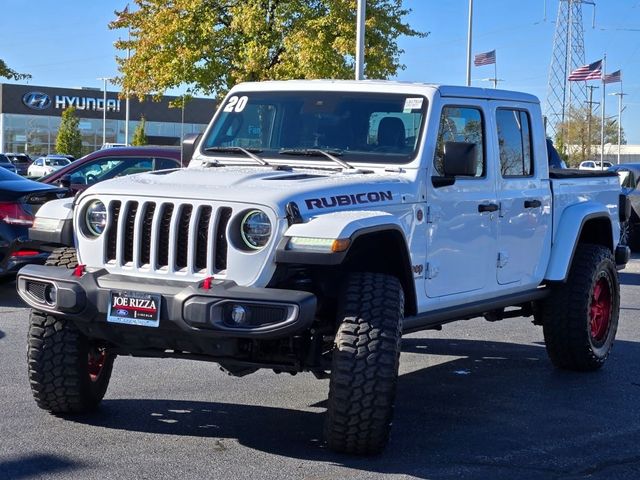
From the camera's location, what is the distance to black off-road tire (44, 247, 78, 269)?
578cm

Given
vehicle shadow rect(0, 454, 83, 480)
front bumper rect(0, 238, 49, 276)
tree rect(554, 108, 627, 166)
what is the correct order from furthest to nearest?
tree rect(554, 108, 627, 166)
front bumper rect(0, 238, 49, 276)
vehicle shadow rect(0, 454, 83, 480)

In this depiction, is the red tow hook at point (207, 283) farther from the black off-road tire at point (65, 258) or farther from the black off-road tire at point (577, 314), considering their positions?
the black off-road tire at point (577, 314)

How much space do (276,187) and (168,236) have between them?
24.4 inches

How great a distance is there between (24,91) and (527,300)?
66906 mm

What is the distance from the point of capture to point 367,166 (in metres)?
6.38

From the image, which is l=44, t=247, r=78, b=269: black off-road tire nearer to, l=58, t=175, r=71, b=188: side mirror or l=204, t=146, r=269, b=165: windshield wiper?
l=204, t=146, r=269, b=165: windshield wiper

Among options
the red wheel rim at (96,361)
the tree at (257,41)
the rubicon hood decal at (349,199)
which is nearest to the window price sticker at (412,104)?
the rubicon hood decal at (349,199)

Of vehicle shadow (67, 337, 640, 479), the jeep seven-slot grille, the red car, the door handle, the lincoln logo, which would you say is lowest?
vehicle shadow (67, 337, 640, 479)

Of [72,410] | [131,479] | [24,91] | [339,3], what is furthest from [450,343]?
[24,91]

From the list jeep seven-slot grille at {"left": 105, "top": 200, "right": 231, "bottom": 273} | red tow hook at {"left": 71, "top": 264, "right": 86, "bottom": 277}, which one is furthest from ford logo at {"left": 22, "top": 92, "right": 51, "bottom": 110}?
jeep seven-slot grille at {"left": 105, "top": 200, "right": 231, "bottom": 273}

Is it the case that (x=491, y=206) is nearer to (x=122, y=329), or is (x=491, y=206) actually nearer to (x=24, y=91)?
(x=122, y=329)

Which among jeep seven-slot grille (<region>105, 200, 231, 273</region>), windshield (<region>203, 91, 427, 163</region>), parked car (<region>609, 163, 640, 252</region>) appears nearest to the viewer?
jeep seven-slot grille (<region>105, 200, 231, 273</region>)

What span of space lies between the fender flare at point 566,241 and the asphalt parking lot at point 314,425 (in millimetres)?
813

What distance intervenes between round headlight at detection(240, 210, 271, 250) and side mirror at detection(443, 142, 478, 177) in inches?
57.6
